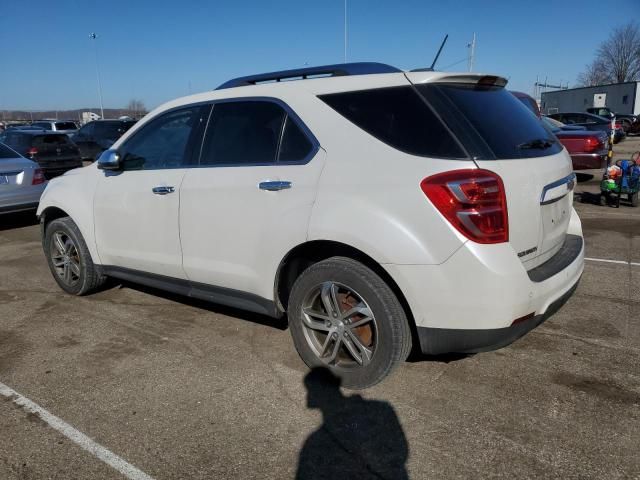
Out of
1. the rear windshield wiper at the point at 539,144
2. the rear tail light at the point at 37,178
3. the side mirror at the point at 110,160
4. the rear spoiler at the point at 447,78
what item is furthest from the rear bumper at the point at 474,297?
the rear tail light at the point at 37,178

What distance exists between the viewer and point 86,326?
4.39 m

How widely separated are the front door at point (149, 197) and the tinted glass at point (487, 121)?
1.86 metres

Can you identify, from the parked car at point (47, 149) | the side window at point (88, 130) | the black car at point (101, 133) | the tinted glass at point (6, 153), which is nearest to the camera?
the tinted glass at point (6, 153)

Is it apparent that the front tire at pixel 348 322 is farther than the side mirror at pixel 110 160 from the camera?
No

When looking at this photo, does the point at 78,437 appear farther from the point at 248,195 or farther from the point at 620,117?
the point at 620,117

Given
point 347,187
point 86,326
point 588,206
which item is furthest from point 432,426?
point 588,206

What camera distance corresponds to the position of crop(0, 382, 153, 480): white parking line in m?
2.53

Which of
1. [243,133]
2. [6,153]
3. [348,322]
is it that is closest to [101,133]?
[6,153]

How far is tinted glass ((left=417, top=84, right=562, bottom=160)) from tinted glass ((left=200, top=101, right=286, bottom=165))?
1020mm

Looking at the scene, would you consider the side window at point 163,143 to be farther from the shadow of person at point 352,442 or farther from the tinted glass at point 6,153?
the tinted glass at point 6,153

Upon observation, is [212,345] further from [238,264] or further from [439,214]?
[439,214]

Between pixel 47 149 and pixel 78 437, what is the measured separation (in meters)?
12.7

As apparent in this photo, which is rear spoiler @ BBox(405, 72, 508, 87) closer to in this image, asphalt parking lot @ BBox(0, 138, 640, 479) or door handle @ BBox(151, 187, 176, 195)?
asphalt parking lot @ BBox(0, 138, 640, 479)

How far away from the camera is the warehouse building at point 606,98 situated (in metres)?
44.6
